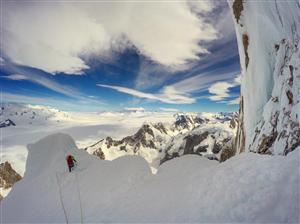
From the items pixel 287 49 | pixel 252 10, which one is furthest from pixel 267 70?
pixel 252 10

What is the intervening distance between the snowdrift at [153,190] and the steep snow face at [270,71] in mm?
4119

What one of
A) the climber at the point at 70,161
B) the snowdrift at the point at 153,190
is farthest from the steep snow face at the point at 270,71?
the climber at the point at 70,161

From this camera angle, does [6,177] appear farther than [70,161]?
Yes

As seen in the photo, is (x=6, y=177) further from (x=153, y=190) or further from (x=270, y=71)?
(x=270, y=71)

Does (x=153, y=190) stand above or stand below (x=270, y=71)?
below

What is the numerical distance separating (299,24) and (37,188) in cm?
2370

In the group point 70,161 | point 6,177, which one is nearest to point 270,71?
point 70,161

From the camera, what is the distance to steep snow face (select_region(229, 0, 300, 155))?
16.8 m

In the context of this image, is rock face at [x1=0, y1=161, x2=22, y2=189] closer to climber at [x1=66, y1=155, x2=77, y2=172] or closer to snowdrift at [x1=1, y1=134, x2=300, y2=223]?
snowdrift at [x1=1, y1=134, x2=300, y2=223]

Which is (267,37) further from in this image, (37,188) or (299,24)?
(37,188)

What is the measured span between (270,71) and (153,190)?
47.5 feet

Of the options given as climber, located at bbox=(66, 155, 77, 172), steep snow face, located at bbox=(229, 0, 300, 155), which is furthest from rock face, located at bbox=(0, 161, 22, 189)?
steep snow face, located at bbox=(229, 0, 300, 155)

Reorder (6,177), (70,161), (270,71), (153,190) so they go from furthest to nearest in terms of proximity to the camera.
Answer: (6,177), (270,71), (70,161), (153,190)

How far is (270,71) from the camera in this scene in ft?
73.9
